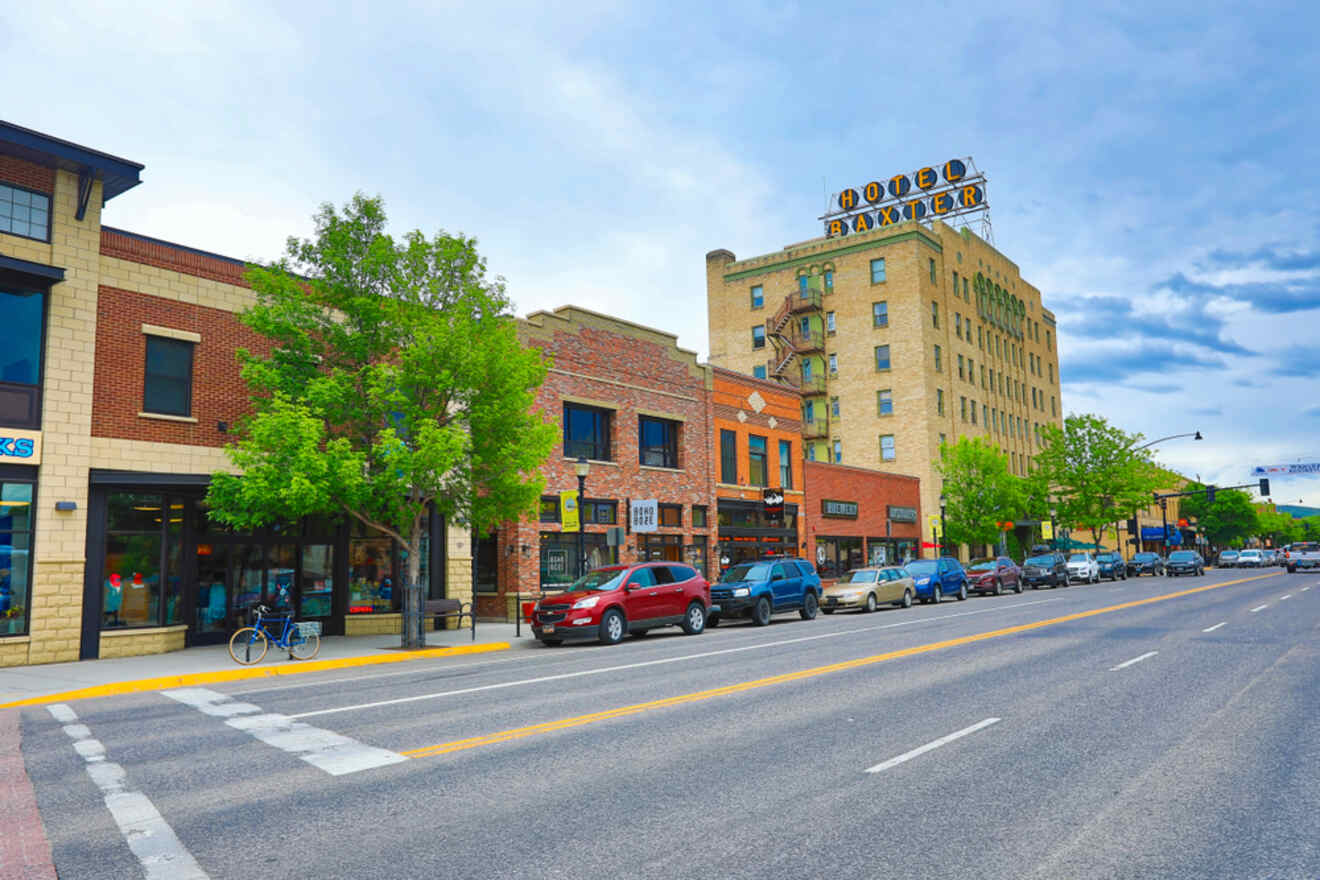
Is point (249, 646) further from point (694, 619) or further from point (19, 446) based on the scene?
point (694, 619)

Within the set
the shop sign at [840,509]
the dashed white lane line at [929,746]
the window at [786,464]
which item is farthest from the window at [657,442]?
the dashed white lane line at [929,746]

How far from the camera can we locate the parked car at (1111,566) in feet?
174

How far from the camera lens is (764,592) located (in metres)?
24.9

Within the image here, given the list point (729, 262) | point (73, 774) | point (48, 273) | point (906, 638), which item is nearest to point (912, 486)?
point (729, 262)

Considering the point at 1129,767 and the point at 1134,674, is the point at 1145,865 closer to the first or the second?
the point at 1129,767

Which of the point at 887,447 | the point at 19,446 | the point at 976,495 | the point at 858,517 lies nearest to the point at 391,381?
the point at 19,446

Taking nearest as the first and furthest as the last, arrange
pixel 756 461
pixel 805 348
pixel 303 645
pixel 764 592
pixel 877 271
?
pixel 303 645
pixel 764 592
pixel 756 461
pixel 877 271
pixel 805 348

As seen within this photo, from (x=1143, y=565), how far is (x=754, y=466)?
114 feet

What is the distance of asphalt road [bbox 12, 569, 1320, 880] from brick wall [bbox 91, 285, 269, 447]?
770 cm

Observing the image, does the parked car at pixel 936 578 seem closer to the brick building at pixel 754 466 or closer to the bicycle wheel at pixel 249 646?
the brick building at pixel 754 466

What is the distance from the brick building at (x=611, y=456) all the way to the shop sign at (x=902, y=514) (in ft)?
53.5

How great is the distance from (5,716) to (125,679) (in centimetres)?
308

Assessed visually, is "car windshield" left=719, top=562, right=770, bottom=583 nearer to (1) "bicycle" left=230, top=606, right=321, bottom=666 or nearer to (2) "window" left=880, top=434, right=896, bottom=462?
(1) "bicycle" left=230, top=606, right=321, bottom=666

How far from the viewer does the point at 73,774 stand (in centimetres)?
795
